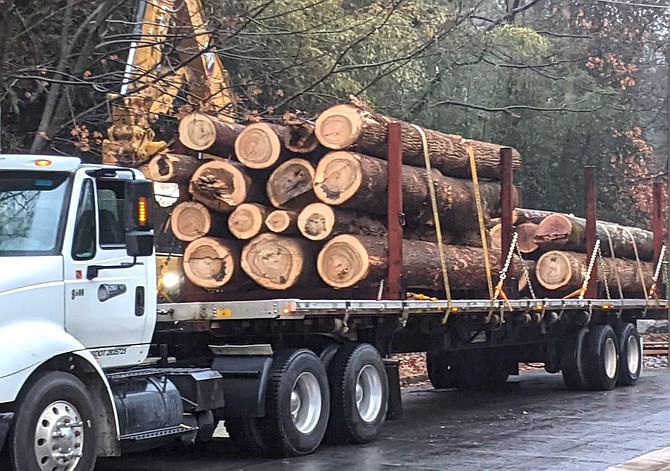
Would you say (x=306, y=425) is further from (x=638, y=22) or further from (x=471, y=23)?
(x=638, y=22)

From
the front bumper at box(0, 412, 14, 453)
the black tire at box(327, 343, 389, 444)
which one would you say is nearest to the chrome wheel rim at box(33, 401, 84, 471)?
the front bumper at box(0, 412, 14, 453)

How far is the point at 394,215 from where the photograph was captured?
12461 mm

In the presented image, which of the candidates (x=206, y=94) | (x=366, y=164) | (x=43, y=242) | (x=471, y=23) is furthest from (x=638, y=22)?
(x=43, y=242)

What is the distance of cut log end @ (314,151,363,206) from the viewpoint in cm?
1189

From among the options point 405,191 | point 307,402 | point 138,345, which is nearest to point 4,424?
point 138,345

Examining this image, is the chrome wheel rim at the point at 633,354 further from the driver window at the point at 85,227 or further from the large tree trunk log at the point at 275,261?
the driver window at the point at 85,227

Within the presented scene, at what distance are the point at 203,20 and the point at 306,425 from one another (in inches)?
237

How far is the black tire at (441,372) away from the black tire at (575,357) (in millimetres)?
1708

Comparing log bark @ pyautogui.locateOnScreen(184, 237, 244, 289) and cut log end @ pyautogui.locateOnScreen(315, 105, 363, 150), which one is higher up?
cut log end @ pyautogui.locateOnScreen(315, 105, 363, 150)

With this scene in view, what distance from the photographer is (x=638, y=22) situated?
36.0 metres

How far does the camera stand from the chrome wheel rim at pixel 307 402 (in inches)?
438

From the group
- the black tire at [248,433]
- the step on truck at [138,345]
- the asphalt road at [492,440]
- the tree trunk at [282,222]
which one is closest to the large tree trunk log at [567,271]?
the asphalt road at [492,440]

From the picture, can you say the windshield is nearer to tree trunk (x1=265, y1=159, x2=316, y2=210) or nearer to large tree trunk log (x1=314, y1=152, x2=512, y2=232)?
tree trunk (x1=265, y1=159, x2=316, y2=210)

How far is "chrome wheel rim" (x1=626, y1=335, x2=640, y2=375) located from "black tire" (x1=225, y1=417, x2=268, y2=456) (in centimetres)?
909
